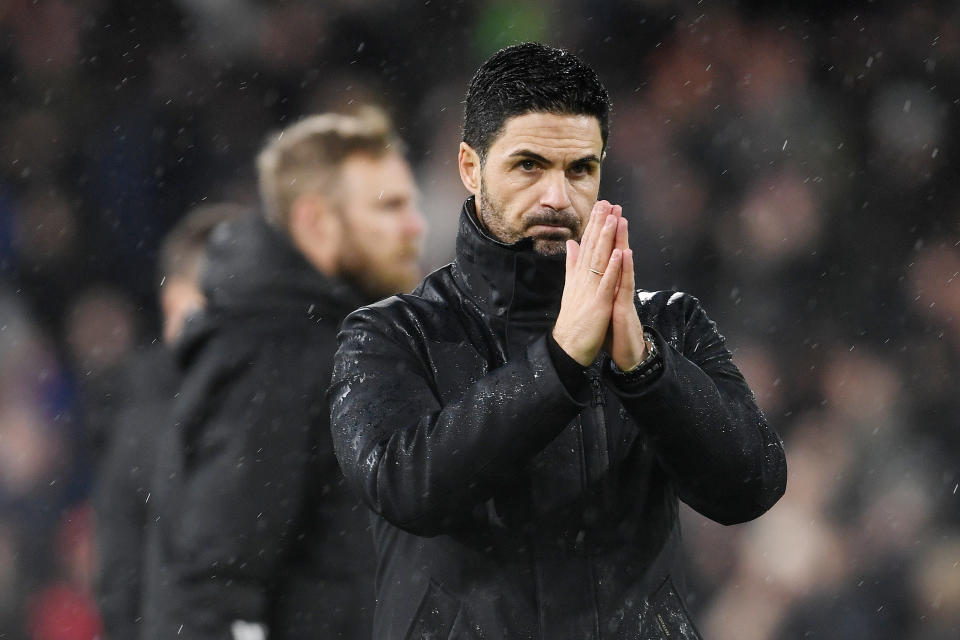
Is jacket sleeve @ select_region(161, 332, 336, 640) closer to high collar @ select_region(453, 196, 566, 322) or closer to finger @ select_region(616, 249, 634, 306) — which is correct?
high collar @ select_region(453, 196, 566, 322)

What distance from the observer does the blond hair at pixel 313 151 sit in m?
3.74

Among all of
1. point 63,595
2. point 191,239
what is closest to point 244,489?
point 191,239

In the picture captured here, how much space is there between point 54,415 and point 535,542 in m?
3.89

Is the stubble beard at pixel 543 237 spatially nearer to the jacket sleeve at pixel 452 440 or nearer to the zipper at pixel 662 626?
the jacket sleeve at pixel 452 440

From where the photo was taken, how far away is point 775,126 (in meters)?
5.66

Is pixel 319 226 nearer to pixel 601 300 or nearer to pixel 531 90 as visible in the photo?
pixel 531 90

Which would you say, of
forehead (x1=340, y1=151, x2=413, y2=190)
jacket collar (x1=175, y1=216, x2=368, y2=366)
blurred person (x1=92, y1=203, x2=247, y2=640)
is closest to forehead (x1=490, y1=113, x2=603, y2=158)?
jacket collar (x1=175, y1=216, x2=368, y2=366)

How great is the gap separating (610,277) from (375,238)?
7.13ft

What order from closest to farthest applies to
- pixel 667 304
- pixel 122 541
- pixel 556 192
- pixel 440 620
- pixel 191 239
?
pixel 440 620
pixel 556 192
pixel 667 304
pixel 122 541
pixel 191 239

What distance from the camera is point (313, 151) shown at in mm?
4027

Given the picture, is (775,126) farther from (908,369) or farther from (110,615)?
(110,615)

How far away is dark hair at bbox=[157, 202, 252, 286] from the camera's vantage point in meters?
4.46

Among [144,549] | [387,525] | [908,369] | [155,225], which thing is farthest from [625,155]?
[387,525]

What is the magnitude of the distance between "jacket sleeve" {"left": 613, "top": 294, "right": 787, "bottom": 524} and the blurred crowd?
3459 mm
